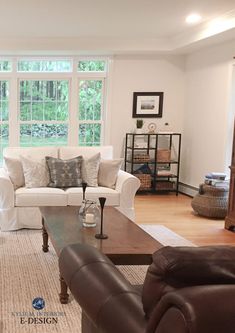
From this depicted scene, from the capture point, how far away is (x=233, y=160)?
15.9ft

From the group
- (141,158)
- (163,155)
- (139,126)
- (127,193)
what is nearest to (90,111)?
(139,126)

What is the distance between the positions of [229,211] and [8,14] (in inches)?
143

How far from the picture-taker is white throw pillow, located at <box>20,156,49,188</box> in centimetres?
470

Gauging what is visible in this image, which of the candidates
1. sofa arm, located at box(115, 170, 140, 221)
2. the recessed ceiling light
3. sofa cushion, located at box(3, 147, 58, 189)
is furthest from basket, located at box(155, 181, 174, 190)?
the recessed ceiling light

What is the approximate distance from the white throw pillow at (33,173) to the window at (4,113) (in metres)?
2.43

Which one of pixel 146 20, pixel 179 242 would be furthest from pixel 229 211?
pixel 146 20

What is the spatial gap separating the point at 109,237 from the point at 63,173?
6.41 ft

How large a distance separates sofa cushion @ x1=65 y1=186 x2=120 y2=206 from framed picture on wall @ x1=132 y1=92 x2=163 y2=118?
275cm

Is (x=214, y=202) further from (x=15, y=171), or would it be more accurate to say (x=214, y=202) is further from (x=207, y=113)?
(x=15, y=171)

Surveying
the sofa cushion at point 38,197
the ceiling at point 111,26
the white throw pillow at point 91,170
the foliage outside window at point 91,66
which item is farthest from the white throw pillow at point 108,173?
the foliage outside window at point 91,66

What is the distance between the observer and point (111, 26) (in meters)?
5.68

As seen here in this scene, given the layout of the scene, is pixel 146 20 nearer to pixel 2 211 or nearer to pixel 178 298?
pixel 2 211

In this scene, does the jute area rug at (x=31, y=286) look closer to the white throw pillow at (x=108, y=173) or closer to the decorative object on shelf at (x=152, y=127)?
the white throw pillow at (x=108, y=173)

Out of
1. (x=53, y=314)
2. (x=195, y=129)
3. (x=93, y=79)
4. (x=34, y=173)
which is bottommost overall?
(x=53, y=314)
